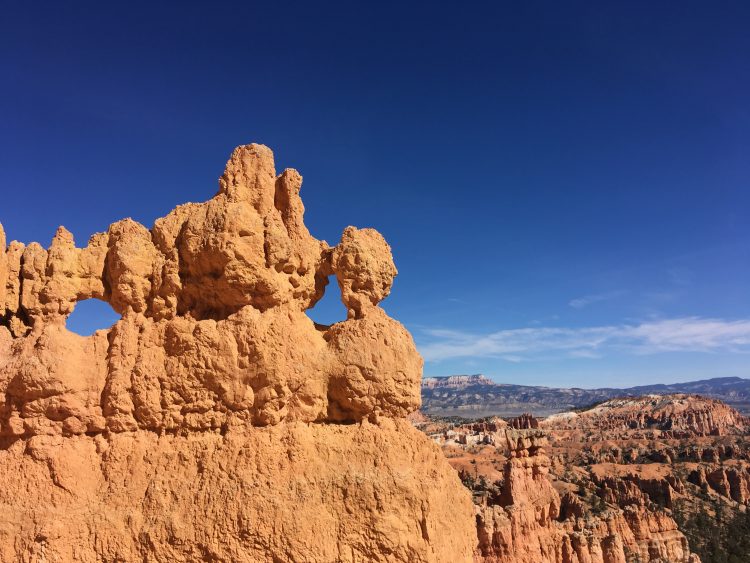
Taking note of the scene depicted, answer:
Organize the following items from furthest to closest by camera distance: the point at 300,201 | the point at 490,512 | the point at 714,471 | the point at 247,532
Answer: the point at 714,471, the point at 490,512, the point at 300,201, the point at 247,532

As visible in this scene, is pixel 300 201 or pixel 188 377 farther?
pixel 300 201

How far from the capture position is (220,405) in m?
6.77

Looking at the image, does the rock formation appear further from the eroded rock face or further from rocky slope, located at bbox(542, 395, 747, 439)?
rocky slope, located at bbox(542, 395, 747, 439)

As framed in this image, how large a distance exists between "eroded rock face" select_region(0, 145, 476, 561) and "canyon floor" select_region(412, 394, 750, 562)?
5.68 metres

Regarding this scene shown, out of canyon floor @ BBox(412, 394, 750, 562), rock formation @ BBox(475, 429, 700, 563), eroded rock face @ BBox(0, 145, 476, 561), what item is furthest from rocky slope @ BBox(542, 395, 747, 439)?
eroded rock face @ BBox(0, 145, 476, 561)

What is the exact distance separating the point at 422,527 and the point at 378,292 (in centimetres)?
311

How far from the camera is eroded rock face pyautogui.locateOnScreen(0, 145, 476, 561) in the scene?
6199 mm

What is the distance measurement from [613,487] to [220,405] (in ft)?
155

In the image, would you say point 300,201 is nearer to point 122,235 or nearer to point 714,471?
point 122,235

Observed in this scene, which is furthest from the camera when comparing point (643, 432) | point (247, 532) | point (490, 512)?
point (643, 432)

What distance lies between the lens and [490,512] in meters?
21.6

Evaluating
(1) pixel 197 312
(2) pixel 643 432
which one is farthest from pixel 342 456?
(2) pixel 643 432

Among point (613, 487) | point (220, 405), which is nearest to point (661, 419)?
point (613, 487)

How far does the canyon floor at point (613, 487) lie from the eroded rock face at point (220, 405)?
5.68 m
